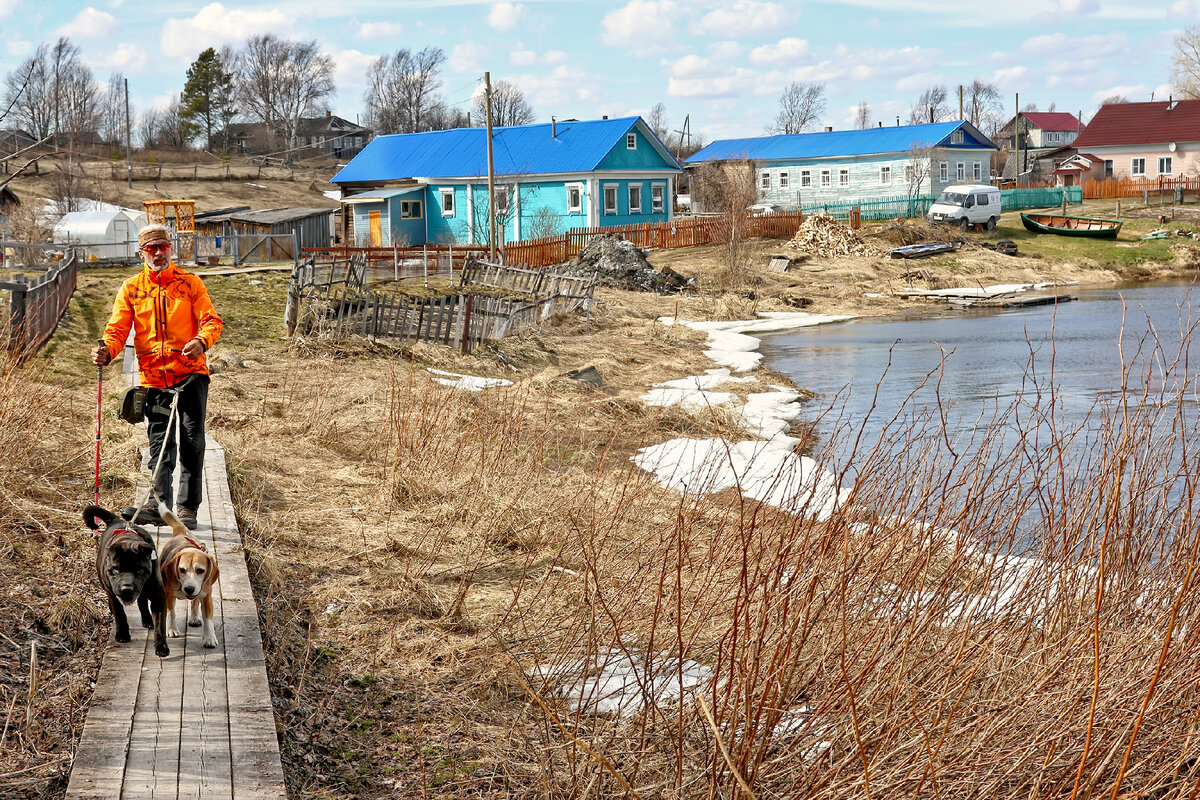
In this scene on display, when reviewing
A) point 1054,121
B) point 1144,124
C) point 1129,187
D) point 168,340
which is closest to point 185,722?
point 168,340

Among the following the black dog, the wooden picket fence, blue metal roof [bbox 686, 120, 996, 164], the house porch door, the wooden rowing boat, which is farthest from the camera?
the wooden picket fence

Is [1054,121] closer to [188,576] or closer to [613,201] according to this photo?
[613,201]

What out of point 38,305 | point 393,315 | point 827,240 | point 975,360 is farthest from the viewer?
point 827,240

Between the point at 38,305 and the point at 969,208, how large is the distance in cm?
3980

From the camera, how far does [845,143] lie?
58.9 meters

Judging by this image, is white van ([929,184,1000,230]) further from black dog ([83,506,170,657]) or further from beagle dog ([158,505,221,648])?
black dog ([83,506,170,657])

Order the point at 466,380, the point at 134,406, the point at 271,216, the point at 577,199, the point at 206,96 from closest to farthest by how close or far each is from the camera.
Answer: the point at 134,406 < the point at 466,380 < the point at 271,216 < the point at 577,199 < the point at 206,96

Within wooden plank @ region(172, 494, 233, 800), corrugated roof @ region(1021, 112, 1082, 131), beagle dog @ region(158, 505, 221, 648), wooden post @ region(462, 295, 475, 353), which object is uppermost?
corrugated roof @ region(1021, 112, 1082, 131)

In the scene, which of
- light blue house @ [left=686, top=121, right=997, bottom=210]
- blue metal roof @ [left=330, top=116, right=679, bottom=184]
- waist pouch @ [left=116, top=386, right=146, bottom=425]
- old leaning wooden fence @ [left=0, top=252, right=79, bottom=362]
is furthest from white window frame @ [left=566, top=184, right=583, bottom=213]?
waist pouch @ [left=116, top=386, right=146, bottom=425]

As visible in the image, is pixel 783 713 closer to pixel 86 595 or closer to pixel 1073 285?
pixel 86 595

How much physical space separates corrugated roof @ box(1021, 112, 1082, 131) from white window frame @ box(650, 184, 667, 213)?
2708 inches

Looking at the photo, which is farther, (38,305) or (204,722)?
(38,305)

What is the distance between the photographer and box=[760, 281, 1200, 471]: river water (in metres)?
13.2

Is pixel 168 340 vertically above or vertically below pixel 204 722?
above
